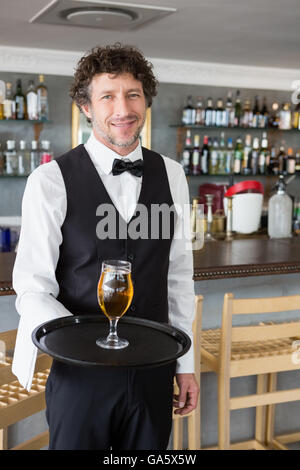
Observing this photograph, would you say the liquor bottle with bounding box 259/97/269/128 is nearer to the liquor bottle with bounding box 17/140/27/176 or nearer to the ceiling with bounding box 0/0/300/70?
the ceiling with bounding box 0/0/300/70

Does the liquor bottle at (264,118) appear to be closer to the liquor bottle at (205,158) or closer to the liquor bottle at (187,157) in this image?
the liquor bottle at (205,158)

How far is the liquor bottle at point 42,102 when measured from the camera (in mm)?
5023

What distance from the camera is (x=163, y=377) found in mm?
1425

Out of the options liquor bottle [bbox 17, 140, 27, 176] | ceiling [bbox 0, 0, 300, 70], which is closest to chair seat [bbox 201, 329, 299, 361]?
ceiling [bbox 0, 0, 300, 70]

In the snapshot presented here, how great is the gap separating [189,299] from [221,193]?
3.72m

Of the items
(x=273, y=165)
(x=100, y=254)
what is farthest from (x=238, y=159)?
(x=100, y=254)

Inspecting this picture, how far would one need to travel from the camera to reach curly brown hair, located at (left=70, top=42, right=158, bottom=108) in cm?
144

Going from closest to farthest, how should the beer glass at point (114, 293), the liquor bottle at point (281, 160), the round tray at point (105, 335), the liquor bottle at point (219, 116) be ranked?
the round tray at point (105, 335) → the beer glass at point (114, 293) → the liquor bottle at point (219, 116) → the liquor bottle at point (281, 160)

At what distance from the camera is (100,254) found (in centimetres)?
141

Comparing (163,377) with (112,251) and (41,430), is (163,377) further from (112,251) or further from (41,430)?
(41,430)

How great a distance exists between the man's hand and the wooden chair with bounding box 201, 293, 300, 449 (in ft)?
1.05

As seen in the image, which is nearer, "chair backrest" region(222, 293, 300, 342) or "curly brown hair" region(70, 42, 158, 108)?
"curly brown hair" region(70, 42, 158, 108)

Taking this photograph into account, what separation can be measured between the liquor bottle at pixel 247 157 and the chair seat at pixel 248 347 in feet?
12.0

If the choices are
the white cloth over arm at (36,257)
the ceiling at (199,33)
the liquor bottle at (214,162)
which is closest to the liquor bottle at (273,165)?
the liquor bottle at (214,162)
